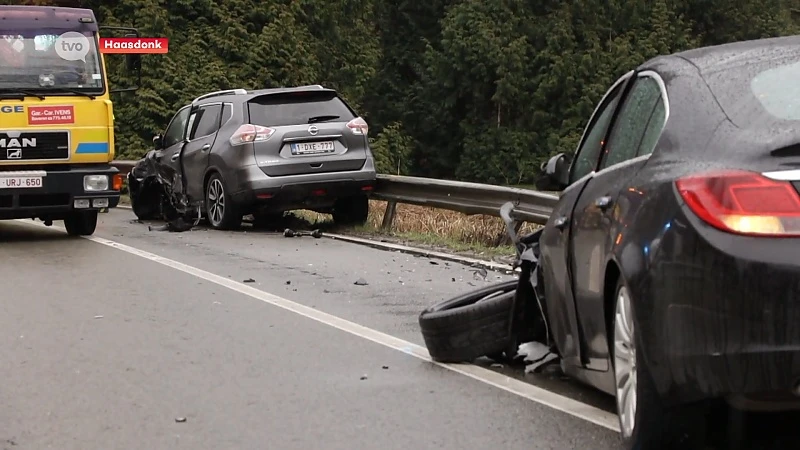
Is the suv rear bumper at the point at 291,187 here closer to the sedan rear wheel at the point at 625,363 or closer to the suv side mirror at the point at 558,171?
the suv side mirror at the point at 558,171

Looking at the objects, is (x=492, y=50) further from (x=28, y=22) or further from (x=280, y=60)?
(x=28, y=22)

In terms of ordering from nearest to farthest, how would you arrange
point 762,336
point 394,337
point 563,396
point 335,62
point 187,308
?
point 762,336 < point 563,396 < point 394,337 < point 187,308 < point 335,62

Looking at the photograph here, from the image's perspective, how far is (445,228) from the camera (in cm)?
1569

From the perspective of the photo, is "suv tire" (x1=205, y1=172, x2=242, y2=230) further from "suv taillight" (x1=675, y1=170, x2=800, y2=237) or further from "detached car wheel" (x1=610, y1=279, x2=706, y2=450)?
"suv taillight" (x1=675, y1=170, x2=800, y2=237)

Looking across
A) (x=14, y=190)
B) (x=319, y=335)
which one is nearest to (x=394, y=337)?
(x=319, y=335)

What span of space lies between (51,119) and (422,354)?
28.5 ft

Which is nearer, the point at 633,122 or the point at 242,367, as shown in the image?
the point at 633,122

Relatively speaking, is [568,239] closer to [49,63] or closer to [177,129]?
[49,63]

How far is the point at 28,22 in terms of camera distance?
1539 cm

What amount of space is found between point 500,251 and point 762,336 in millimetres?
8904

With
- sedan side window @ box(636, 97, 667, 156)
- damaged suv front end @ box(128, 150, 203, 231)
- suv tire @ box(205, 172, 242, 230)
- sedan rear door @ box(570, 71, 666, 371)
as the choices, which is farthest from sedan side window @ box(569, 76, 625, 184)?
damaged suv front end @ box(128, 150, 203, 231)

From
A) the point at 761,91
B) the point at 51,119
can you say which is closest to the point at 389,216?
the point at 51,119

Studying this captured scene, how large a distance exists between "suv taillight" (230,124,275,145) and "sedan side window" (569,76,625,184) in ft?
32.0

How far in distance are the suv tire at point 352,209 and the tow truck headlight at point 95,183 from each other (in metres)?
2.83
